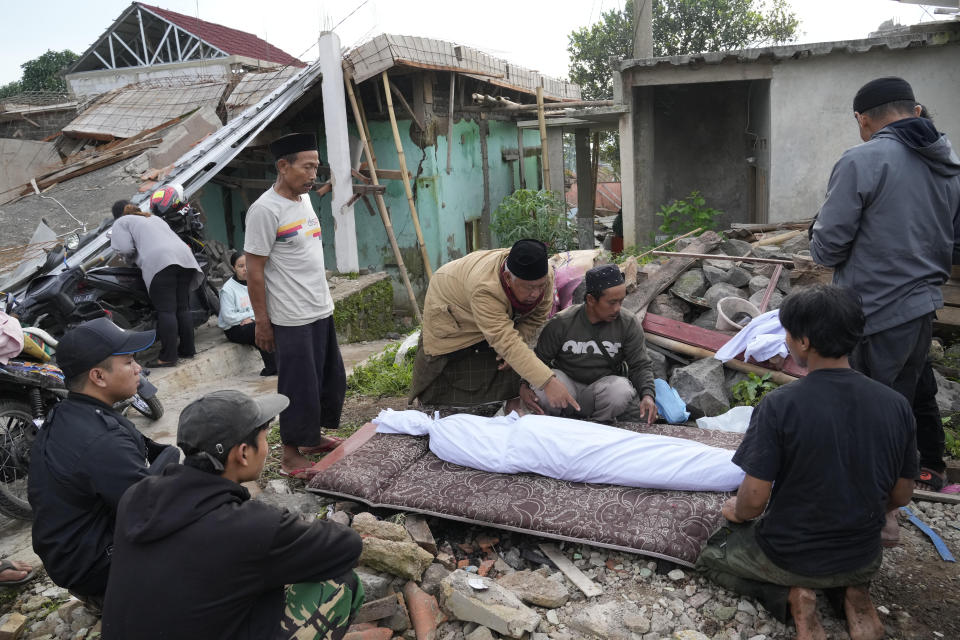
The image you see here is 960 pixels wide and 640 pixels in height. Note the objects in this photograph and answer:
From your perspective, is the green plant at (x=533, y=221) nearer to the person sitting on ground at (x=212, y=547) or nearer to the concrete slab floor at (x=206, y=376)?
the concrete slab floor at (x=206, y=376)

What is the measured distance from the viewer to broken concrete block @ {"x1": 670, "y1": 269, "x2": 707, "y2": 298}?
591 centimetres

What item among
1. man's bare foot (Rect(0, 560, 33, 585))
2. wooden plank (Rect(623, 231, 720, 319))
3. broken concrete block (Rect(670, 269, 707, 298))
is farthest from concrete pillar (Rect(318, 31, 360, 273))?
man's bare foot (Rect(0, 560, 33, 585))

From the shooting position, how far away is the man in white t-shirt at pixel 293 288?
12.0ft

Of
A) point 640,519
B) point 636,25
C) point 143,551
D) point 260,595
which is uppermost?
point 636,25

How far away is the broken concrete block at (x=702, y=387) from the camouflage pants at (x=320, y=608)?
2791 millimetres

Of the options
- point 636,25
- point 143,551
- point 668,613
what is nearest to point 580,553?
point 668,613

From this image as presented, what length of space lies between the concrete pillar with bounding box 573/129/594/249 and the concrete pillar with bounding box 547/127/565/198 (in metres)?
0.71

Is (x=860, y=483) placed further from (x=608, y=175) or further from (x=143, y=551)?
(x=608, y=175)

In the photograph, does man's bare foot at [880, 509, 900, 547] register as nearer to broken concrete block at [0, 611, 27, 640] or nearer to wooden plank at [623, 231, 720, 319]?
wooden plank at [623, 231, 720, 319]

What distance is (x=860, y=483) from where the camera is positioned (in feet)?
7.91

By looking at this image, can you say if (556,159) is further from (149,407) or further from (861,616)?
(861,616)

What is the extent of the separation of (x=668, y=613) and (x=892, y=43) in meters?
8.12

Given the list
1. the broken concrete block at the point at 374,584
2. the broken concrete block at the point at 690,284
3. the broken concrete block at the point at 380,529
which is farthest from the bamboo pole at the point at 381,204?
the broken concrete block at the point at 374,584

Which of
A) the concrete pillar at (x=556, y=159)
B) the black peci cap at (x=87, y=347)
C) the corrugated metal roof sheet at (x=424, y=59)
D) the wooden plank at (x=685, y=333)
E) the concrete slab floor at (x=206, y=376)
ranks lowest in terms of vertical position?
the concrete slab floor at (x=206, y=376)
